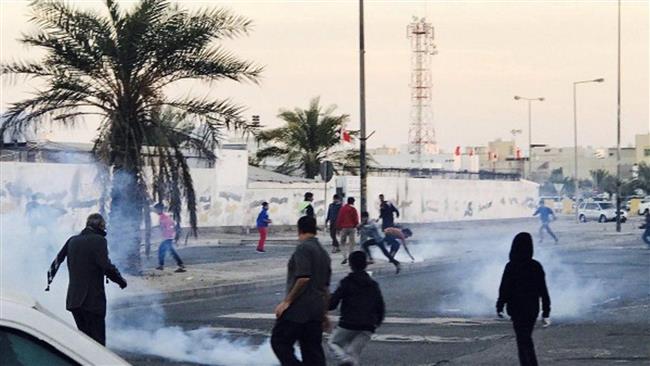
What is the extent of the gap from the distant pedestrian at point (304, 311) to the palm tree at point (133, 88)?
44.6 feet

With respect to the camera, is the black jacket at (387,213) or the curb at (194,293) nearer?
the curb at (194,293)

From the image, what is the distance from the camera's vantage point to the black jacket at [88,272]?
10453 mm

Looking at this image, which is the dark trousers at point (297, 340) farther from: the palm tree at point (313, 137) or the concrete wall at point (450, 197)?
the palm tree at point (313, 137)

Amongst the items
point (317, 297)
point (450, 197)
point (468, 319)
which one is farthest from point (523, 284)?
point (450, 197)

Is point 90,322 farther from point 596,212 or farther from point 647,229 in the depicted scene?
point 596,212

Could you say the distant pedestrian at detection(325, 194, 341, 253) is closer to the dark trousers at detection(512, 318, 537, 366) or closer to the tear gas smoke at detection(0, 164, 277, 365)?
the tear gas smoke at detection(0, 164, 277, 365)

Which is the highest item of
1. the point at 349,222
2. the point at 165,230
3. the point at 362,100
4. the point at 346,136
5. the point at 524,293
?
the point at 362,100

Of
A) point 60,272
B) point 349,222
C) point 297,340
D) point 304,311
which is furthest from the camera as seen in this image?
point 349,222

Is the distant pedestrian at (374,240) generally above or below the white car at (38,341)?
below

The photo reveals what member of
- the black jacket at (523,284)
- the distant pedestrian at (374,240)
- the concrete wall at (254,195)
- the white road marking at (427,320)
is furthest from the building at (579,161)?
the black jacket at (523,284)

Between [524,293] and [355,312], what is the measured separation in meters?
1.72

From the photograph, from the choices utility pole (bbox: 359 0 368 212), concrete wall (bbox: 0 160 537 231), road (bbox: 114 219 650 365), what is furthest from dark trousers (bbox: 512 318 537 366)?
utility pole (bbox: 359 0 368 212)

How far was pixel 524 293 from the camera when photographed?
10328 mm

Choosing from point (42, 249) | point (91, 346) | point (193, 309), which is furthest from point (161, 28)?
point (91, 346)
